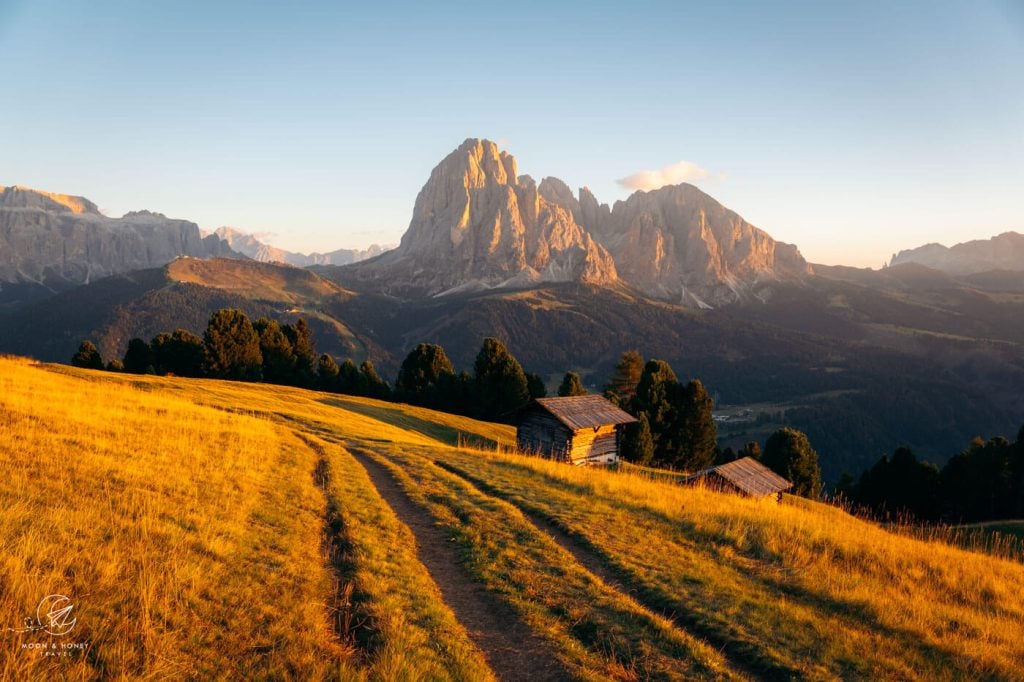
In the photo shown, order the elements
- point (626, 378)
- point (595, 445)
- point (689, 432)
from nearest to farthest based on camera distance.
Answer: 1. point (595, 445)
2. point (689, 432)
3. point (626, 378)

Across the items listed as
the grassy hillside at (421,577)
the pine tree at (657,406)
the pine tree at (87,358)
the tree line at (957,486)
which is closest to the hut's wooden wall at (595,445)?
the pine tree at (657,406)

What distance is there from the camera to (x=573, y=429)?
40.2 meters

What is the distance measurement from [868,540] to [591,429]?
28.4 meters

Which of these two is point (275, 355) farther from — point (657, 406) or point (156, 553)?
point (156, 553)

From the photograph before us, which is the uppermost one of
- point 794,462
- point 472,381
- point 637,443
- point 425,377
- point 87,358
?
point 472,381

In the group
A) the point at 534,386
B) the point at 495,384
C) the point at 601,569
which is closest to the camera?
the point at 601,569

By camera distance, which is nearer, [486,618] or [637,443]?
[486,618]

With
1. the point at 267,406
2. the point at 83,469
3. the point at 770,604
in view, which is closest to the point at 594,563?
the point at 770,604

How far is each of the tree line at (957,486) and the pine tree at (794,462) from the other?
6946 millimetres

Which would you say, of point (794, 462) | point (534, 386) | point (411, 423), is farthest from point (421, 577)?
point (534, 386)

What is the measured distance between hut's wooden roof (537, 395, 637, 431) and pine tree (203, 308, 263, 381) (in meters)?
45.9

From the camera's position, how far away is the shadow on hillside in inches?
1686

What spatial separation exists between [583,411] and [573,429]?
12.3 ft

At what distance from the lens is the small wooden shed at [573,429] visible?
136 ft
